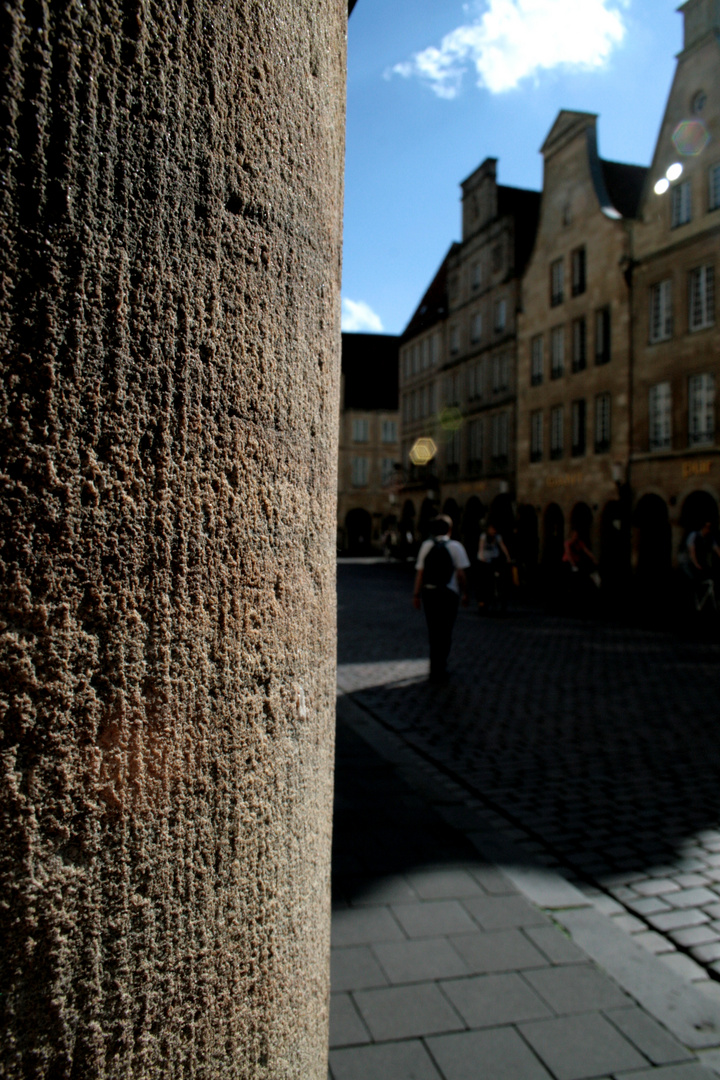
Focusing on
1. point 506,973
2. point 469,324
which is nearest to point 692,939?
point 506,973

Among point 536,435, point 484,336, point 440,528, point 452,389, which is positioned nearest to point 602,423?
point 536,435

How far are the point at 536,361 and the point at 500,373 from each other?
136 inches

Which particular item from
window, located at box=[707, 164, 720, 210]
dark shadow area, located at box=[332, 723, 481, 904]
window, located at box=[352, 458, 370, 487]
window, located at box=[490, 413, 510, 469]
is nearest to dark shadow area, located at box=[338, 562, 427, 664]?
dark shadow area, located at box=[332, 723, 481, 904]

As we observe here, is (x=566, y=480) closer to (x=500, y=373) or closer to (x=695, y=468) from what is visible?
(x=695, y=468)

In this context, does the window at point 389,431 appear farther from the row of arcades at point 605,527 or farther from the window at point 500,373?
the window at point 500,373

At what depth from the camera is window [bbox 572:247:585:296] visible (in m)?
27.9

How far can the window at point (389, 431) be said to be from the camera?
182ft

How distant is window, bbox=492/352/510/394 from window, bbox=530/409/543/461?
315cm

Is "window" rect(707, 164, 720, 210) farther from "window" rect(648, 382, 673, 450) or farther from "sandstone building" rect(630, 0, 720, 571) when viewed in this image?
"window" rect(648, 382, 673, 450)

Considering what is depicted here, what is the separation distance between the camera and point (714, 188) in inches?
844

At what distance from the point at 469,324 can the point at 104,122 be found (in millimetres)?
37974

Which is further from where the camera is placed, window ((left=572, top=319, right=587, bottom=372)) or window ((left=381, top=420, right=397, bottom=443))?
window ((left=381, top=420, right=397, bottom=443))

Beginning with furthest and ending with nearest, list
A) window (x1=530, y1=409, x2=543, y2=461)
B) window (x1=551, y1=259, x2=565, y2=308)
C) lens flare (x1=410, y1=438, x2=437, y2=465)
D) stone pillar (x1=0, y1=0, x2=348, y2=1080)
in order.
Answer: lens flare (x1=410, y1=438, x2=437, y2=465) < window (x1=530, y1=409, x2=543, y2=461) < window (x1=551, y1=259, x2=565, y2=308) < stone pillar (x1=0, y1=0, x2=348, y2=1080)

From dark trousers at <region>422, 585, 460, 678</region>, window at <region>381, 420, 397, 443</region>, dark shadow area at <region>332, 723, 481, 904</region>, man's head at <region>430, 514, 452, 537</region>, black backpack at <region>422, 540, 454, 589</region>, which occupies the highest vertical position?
window at <region>381, 420, 397, 443</region>
